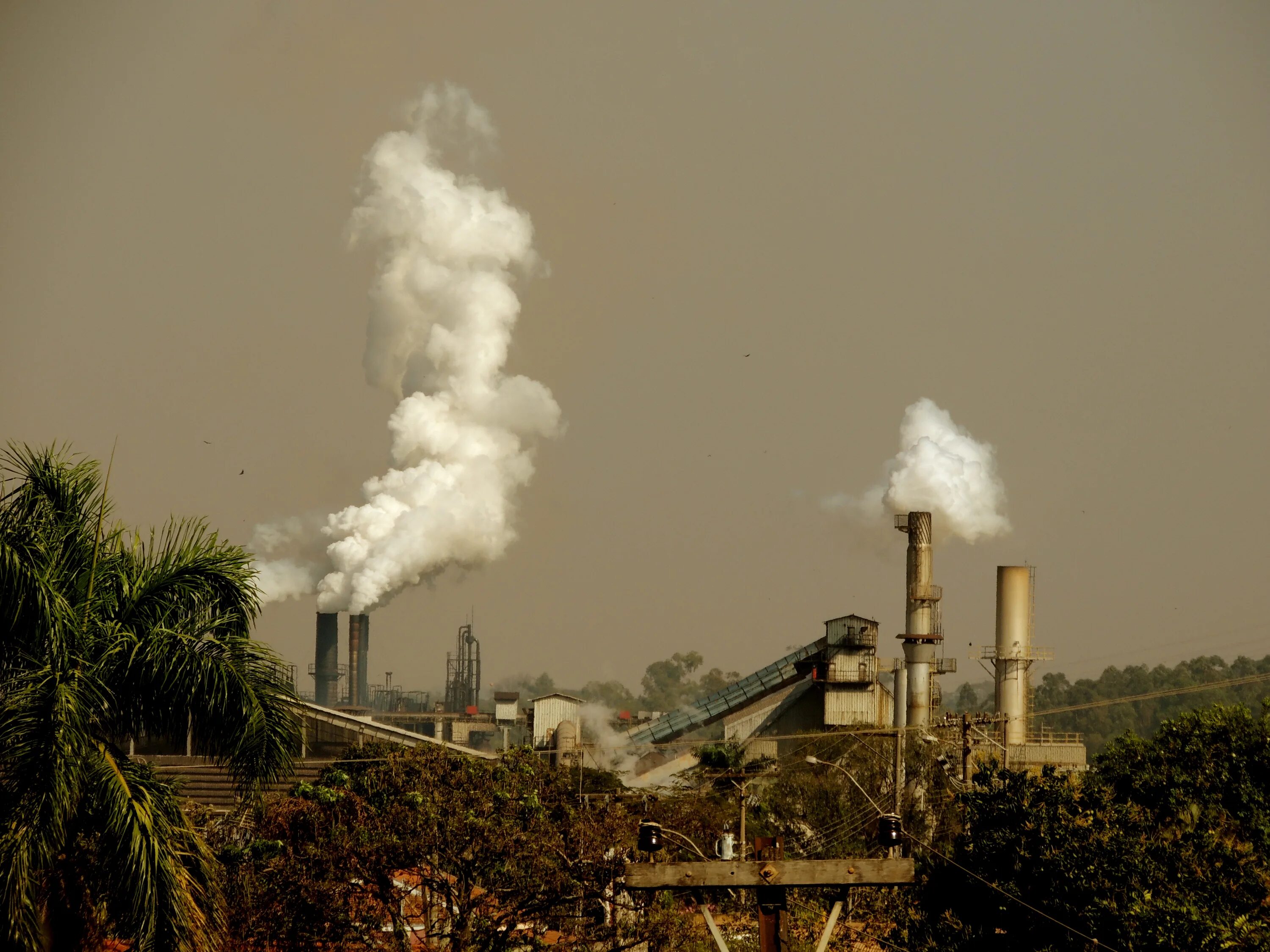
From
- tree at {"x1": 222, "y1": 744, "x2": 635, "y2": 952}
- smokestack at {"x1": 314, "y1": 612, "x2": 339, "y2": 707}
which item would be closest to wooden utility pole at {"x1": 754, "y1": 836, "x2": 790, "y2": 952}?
tree at {"x1": 222, "y1": 744, "x2": 635, "y2": 952}

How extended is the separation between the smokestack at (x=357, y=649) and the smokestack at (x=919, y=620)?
37327 millimetres

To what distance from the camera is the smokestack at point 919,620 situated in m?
Result: 68.2

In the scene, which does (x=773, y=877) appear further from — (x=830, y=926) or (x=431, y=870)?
(x=431, y=870)

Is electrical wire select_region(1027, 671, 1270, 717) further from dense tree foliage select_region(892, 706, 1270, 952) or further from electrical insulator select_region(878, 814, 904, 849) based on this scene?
electrical insulator select_region(878, 814, 904, 849)

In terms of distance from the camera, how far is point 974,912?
26.8 m

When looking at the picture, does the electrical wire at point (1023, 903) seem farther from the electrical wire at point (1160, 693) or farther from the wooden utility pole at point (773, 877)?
the electrical wire at point (1160, 693)

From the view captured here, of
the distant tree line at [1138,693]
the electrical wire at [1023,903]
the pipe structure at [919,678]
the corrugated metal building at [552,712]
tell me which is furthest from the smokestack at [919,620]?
the distant tree line at [1138,693]

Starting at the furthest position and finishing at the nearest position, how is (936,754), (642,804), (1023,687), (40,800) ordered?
(1023,687)
(936,754)
(642,804)
(40,800)

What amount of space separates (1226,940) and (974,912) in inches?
273

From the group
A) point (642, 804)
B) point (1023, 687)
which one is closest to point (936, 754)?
point (642, 804)

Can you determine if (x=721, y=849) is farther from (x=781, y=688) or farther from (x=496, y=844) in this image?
(x=781, y=688)

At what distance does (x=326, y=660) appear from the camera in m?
92.1

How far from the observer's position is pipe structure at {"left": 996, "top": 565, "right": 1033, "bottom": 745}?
2904 inches

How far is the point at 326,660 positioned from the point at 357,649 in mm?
2641
